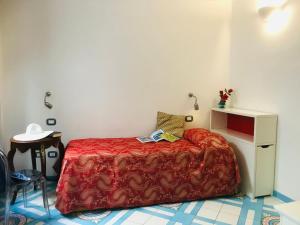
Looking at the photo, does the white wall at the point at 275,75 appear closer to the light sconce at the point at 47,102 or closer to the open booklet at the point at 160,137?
the open booklet at the point at 160,137

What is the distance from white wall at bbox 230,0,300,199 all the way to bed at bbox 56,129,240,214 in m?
0.55

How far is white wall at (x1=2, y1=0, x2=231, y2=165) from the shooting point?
3029 mm

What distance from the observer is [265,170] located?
273 centimetres

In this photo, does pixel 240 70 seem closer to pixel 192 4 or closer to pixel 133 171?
pixel 192 4

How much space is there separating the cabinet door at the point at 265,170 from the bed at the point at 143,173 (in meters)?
0.23

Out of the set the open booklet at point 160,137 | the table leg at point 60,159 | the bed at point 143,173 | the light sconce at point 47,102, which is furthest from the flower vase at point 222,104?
the light sconce at point 47,102

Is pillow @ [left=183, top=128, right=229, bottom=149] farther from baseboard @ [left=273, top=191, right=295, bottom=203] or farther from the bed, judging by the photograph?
baseboard @ [left=273, top=191, right=295, bottom=203]

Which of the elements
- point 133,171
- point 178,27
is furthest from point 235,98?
point 133,171

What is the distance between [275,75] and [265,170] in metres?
1.05

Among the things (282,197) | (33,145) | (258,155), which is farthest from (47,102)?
(282,197)

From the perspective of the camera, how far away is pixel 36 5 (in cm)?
299

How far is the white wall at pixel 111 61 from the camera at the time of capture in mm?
3029

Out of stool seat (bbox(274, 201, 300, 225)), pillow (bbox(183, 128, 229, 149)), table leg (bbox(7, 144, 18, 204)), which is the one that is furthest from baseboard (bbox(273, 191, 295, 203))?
table leg (bbox(7, 144, 18, 204))

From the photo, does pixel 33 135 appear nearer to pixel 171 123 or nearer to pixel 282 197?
pixel 171 123
